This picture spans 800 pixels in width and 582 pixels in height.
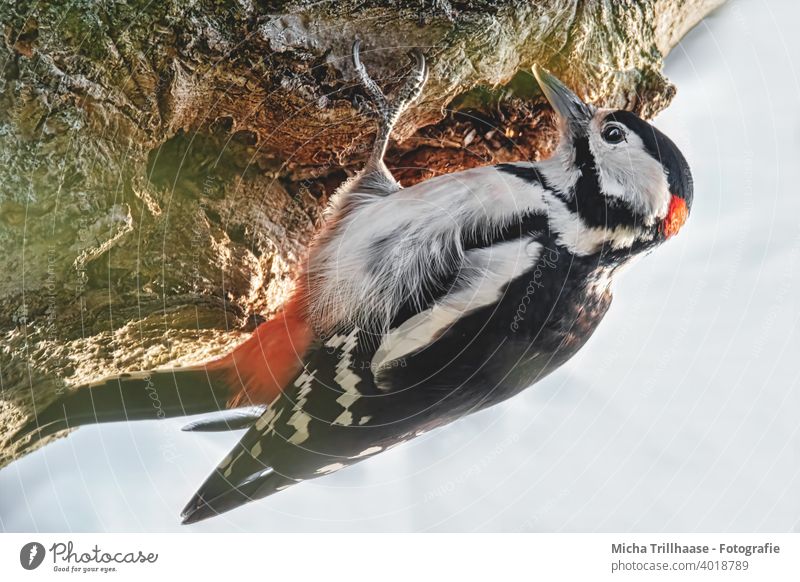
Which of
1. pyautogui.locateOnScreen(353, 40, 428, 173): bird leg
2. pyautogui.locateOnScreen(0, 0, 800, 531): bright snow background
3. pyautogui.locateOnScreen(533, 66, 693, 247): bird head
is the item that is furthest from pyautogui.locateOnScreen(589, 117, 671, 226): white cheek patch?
pyautogui.locateOnScreen(353, 40, 428, 173): bird leg

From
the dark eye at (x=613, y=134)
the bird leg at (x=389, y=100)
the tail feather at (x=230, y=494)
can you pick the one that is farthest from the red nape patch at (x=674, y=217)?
the tail feather at (x=230, y=494)

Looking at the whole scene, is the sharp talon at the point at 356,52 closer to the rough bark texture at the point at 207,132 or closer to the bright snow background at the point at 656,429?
the rough bark texture at the point at 207,132

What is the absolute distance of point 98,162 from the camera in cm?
80

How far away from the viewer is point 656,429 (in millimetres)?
1011

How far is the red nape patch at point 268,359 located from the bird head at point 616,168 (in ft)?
1.41

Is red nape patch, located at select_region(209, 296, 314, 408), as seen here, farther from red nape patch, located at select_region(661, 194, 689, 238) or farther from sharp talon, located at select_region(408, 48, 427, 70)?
red nape patch, located at select_region(661, 194, 689, 238)

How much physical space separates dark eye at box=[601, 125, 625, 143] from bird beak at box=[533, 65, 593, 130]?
3cm

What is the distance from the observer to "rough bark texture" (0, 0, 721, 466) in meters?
0.79

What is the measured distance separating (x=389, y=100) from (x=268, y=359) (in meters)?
0.42

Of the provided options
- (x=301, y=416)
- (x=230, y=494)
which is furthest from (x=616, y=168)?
(x=230, y=494)

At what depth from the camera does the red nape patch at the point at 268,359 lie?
3.00ft

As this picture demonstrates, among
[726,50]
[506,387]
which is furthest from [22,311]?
[726,50]

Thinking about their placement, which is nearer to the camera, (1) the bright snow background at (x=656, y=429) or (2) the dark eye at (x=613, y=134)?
(2) the dark eye at (x=613, y=134)
